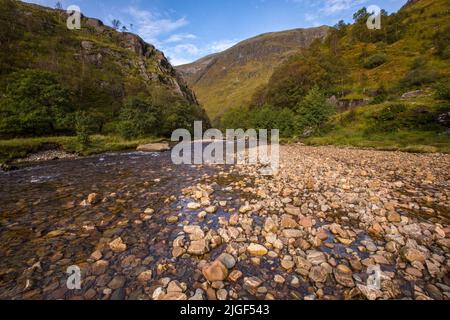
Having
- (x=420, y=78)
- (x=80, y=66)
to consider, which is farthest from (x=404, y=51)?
(x=80, y=66)

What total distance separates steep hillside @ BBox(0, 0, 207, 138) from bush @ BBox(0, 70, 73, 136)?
2.31 m

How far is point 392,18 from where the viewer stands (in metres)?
94.7

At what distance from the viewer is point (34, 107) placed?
1297 inches

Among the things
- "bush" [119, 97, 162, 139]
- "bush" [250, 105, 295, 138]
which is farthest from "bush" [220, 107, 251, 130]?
"bush" [119, 97, 162, 139]

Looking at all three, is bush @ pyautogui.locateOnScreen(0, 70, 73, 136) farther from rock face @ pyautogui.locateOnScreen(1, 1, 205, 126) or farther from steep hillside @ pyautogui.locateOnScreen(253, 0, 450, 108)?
steep hillside @ pyautogui.locateOnScreen(253, 0, 450, 108)

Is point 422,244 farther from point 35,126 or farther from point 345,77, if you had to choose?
point 345,77

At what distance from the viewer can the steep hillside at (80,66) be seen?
58.4 metres

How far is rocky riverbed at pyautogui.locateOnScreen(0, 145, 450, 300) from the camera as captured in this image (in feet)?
11.1

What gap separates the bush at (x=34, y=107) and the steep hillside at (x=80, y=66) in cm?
231

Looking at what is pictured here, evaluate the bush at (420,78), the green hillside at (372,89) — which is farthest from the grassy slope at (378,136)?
the bush at (420,78)

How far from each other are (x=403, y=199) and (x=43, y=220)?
11.7m

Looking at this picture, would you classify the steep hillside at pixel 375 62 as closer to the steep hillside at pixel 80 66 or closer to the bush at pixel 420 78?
the bush at pixel 420 78

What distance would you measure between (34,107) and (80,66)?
5895 cm

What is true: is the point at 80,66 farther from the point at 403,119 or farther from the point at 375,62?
the point at 375,62
